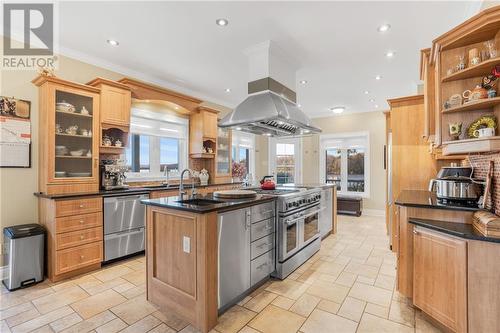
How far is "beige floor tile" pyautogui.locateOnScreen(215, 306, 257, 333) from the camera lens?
196cm

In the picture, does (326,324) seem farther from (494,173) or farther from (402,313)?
(494,173)

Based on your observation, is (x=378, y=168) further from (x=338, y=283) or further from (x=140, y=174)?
(x=140, y=174)

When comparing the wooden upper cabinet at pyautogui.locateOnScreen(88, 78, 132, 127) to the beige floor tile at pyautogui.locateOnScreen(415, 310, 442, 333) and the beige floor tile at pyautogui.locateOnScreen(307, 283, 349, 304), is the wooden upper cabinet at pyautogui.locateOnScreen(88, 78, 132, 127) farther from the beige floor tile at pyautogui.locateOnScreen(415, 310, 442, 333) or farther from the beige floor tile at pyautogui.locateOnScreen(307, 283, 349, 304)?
the beige floor tile at pyautogui.locateOnScreen(415, 310, 442, 333)

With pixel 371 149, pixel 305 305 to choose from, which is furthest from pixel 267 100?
pixel 371 149

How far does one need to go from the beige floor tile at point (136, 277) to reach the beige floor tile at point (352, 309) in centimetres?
215

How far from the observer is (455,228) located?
1833 mm

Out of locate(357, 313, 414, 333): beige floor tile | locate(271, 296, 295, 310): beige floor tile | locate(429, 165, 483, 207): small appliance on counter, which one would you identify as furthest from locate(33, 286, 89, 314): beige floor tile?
locate(429, 165, 483, 207): small appliance on counter

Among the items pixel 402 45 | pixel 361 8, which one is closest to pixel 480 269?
pixel 361 8

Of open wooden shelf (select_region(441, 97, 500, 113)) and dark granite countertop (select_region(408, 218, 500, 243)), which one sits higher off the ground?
open wooden shelf (select_region(441, 97, 500, 113))

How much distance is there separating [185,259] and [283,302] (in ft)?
3.52

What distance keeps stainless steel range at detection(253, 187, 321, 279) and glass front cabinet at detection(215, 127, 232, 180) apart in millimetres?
2415

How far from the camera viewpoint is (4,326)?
2.00m

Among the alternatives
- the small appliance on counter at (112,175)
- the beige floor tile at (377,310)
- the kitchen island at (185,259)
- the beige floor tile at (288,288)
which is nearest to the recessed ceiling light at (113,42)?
the small appliance on counter at (112,175)

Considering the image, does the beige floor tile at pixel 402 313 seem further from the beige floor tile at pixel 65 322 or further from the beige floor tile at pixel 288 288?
the beige floor tile at pixel 65 322
